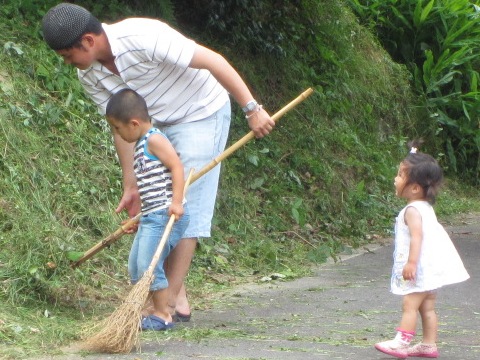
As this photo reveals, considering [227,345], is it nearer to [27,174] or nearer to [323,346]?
[323,346]

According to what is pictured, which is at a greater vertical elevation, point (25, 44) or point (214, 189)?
point (25, 44)

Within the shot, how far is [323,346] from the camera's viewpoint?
4.97 meters

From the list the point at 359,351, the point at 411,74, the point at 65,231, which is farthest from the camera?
the point at 411,74

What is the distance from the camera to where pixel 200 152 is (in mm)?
5309

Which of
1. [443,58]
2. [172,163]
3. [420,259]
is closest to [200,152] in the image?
[172,163]

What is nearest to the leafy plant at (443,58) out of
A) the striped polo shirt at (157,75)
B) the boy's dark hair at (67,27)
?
the striped polo shirt at (157,75)

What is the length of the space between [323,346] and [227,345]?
1.55ft

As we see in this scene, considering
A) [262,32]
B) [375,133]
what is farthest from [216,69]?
[375,133]

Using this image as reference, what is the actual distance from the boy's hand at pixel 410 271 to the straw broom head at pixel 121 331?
121cm

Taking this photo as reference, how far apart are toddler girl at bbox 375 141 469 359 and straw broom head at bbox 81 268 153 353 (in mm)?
1112

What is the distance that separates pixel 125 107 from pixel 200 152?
20.3 inches

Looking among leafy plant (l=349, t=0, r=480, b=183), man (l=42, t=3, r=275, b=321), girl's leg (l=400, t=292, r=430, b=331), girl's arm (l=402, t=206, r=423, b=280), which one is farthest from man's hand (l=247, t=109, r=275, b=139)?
leafy plant (l=349, t=0, r=480, b=183)

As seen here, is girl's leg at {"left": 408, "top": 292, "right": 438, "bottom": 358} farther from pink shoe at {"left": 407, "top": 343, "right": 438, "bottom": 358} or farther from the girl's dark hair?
the girl's dark hair

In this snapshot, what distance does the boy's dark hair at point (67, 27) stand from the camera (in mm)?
4883
